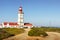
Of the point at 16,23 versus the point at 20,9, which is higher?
the point at 20,9

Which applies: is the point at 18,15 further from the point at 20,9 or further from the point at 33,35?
the point at 33,35

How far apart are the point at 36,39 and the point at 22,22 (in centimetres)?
6282

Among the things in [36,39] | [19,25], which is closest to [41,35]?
[36,39]

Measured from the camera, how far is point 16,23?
90062 mm

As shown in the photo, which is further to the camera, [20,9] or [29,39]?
[20,9]

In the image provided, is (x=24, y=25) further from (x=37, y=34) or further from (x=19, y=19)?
(x=37, y=34)

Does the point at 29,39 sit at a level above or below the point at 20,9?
below

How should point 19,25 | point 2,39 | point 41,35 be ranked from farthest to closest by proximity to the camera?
1. point 19,25
2. point 41,35
3. point 2,39

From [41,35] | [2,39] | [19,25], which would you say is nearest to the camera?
[2,39]

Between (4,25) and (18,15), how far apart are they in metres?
9.34

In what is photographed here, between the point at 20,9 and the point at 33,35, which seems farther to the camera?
the point at 20,9

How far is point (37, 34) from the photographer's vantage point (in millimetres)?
30422

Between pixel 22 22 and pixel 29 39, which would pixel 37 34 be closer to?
pixel 29 39

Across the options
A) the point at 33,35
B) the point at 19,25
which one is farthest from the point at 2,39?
the point at 19,25
